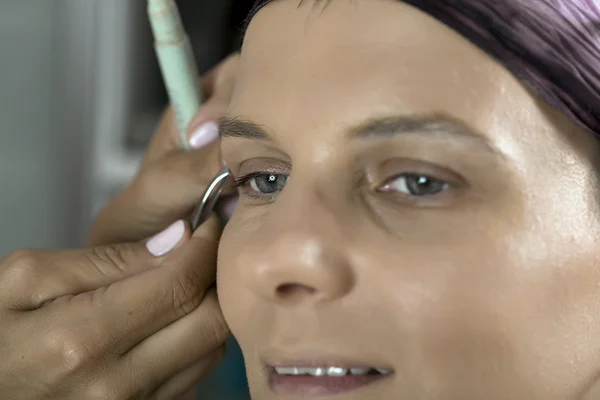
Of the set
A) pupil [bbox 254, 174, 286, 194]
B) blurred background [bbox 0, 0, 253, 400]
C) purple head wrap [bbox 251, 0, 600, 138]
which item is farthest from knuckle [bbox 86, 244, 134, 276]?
blurred background [bbox 0, 0, 253, 400]

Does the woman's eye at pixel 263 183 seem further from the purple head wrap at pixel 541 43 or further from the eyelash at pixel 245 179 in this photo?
the purple head wrap at pixel 541 43

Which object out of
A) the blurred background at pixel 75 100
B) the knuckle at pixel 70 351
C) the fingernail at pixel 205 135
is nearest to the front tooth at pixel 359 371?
the knuckle at pixel 70 351

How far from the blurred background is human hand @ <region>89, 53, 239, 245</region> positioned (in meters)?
0.68

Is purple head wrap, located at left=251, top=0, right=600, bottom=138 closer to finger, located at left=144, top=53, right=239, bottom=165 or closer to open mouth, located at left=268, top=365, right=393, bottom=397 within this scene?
open mouth, located at left=268, top=365, right=393, bottom=397

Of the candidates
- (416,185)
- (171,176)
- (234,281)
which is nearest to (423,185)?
(416,185)

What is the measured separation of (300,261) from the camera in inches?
28.3

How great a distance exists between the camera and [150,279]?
94 cm

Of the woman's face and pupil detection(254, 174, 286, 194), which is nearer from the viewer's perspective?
the woman's face

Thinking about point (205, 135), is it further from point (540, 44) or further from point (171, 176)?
point (540, 44)

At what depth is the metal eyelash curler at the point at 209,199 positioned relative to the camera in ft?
3.18

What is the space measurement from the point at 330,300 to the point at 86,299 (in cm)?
35

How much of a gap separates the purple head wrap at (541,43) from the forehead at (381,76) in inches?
0.4

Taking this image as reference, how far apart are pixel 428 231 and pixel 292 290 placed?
0.14 meters

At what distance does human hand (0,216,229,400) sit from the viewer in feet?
3.05
